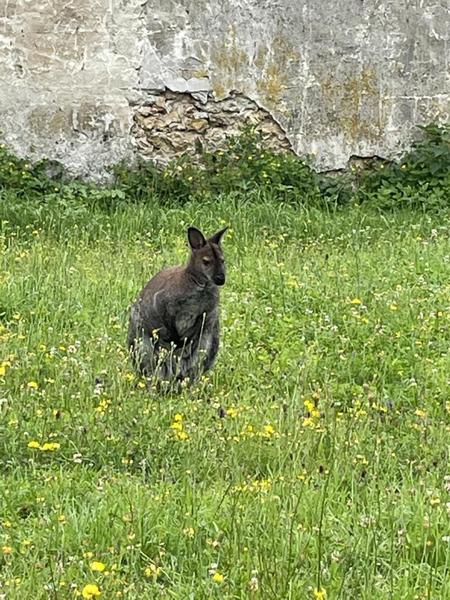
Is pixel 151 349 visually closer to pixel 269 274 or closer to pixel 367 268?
pixel 269 274

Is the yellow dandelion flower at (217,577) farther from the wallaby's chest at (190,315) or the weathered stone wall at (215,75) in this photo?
the weathered stone wall at (215,75)

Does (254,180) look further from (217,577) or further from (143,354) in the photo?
(217,577)

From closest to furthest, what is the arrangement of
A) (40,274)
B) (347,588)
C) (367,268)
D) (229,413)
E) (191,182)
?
(347,588), (229,413), (40,274), (367,268), (191,182)

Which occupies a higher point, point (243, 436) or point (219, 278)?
point (219, 278)

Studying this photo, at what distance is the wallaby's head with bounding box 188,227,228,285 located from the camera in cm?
659

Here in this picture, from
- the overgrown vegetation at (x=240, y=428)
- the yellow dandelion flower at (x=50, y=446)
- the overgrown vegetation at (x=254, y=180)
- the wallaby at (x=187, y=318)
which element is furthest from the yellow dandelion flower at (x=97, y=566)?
the overgrown vegetation at (x=254, y=180)

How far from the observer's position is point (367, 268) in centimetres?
895

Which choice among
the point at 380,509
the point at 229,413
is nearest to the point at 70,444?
the point at 229,413

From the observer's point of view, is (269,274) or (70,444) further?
(269,274)

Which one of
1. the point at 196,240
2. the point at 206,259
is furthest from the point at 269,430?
the point at 196,240

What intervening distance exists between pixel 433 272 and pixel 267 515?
4.77 m

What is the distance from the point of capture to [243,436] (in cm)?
530

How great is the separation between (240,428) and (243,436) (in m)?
0.14

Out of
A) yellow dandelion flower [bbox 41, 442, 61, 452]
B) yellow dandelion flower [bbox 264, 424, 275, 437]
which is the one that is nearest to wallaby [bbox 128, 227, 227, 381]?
yellow dandelion flower [bbox 264, 424, 275, 437]
